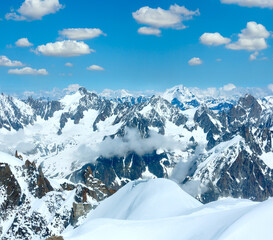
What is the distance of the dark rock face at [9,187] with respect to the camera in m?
130

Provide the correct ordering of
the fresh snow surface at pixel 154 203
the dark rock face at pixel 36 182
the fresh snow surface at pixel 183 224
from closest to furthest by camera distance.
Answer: the fresh snow surface at pixel 183 224, the fresh snow surface at pixel 154 203, the dark rock face at pixel 36 182

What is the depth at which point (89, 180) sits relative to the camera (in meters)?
136

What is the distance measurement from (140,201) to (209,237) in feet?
120

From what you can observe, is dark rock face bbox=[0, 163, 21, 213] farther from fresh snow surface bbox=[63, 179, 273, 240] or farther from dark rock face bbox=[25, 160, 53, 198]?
fresh snow surface bbox=[63, 179, 273, 240]

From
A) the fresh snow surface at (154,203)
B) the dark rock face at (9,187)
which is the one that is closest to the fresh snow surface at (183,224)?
the fresh snow surface at (154,203)

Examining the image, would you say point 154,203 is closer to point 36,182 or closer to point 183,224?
point 183,224

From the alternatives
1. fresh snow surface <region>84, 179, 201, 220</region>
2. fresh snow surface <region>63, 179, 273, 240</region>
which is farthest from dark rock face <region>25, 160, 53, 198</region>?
fresh snow surface <region>63, 179, 273, 240</region>

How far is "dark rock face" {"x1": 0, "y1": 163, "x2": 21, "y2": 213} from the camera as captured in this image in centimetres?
13038

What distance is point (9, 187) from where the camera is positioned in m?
132

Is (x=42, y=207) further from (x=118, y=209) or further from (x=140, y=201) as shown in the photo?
(x=140, y=201)

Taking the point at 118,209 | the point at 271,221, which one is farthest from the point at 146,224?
the point at 118,209

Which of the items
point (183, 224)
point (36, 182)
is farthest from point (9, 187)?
point (183, 224)

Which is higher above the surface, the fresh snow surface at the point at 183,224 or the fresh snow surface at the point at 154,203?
the fresh snow surface at the point at 183,224

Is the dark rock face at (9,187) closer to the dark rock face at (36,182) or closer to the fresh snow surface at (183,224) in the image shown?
the dark rock face at (36,182)
